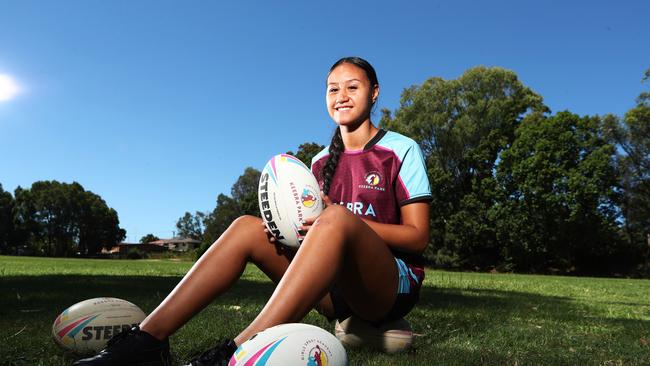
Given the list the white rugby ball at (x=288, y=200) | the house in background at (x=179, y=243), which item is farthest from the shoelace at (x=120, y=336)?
the house in background at (x=179, y=243)

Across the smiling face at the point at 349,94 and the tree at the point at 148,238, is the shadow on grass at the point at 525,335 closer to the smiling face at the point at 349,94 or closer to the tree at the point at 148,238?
the smiling face at the point at 349,94

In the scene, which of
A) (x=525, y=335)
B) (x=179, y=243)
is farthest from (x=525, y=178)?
(x=179, y=243)

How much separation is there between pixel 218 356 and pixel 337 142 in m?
1.57

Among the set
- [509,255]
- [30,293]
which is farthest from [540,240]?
[30,293]

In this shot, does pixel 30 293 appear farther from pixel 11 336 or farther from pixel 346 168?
A: pixel 346 168

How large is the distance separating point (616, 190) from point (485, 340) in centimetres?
3412

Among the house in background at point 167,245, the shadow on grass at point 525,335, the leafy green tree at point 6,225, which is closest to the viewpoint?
the shadow on grass at point 525,335

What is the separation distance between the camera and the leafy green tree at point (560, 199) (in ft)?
105

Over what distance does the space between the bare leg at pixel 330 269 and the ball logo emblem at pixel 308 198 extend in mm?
324

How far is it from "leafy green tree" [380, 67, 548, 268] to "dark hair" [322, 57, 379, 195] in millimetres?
32943

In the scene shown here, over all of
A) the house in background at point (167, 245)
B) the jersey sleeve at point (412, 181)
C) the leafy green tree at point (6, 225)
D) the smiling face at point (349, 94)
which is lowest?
the house in background at point (167, 245)

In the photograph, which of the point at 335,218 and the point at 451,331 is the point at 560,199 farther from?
the point at 335,218

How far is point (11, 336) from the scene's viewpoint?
3.60 meters

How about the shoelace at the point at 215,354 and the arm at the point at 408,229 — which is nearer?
the shoelace at the point at 215,354
